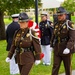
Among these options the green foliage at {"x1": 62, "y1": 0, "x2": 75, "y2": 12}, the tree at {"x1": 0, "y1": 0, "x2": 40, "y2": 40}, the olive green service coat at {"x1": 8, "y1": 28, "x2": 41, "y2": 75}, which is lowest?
the green foliage at {"x1": 62, "y1": 0, "x2": 75, "y2": 12}

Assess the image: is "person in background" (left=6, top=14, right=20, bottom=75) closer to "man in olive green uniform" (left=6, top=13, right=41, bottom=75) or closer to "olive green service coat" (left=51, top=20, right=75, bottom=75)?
"olive green service coat" (left=51, top=20, right=75, bottom=75)

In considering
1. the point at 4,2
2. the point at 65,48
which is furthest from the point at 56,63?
the point at 4,2

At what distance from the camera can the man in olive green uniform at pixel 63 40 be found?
23.9 feet

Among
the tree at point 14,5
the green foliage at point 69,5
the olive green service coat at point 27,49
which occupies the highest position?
the olive green service coat at point 27,49

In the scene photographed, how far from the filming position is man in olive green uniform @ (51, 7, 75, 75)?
23.9ft

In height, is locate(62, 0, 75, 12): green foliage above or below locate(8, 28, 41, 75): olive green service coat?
below

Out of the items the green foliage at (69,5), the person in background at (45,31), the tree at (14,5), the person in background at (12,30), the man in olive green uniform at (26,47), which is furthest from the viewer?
the green foliage at (69,5)

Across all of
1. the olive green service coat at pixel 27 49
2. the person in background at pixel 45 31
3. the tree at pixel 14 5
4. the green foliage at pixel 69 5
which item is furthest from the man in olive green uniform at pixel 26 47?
the green foliage at pixel 69 5

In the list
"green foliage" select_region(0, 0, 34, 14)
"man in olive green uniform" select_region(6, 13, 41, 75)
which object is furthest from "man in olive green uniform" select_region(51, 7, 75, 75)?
"green foliage" select_region(0, 0, 34, 14)

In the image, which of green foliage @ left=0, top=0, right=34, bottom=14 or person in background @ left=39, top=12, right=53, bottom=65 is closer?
person in background @ left=39, top=12, right=53, bottom=65

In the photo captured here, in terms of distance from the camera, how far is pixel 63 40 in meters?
7.50

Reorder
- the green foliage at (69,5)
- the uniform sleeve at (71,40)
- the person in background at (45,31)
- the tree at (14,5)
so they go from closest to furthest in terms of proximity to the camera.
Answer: the uniform sleeve at (71,40) → the person in background at (45,31) → the tree at (14,5) → the green foliage at (69,5)

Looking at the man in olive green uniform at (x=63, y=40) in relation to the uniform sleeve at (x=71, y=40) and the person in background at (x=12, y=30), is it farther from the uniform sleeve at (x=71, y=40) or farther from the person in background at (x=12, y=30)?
the person in background at (x=12, y=30)

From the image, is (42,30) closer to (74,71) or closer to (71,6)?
(74,71)
